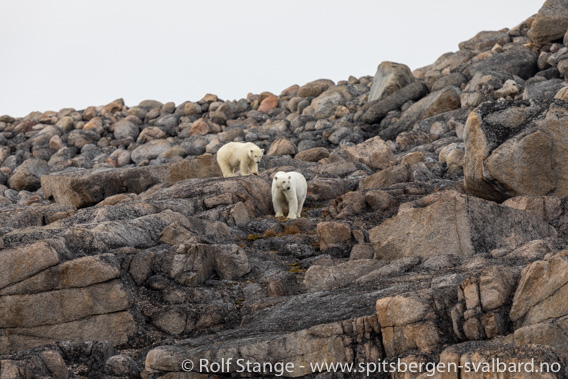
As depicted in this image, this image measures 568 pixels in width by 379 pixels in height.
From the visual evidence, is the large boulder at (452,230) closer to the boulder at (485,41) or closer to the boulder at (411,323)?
the boulder at (411,323)

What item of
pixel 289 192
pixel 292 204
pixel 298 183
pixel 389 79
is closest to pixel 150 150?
pixel 389 79

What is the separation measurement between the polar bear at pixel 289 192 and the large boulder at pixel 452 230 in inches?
277

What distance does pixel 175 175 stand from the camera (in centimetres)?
3375

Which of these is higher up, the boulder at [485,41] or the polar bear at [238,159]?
the boulder at [485,41]

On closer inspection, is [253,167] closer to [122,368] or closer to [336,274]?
[336,274]

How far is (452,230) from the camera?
55.7 feet

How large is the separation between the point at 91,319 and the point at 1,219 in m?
8.14

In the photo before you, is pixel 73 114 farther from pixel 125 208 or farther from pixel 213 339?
pixel 213 339

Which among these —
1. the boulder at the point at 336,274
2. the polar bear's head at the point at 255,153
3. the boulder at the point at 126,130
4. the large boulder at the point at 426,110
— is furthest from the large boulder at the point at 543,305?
the boulder at the point at 126,130

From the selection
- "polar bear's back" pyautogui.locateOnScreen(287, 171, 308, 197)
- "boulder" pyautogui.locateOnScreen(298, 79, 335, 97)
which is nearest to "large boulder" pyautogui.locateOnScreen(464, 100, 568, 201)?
"polar bear's back" pyautogui.locateOnScreen(287, 171, 308, 197)

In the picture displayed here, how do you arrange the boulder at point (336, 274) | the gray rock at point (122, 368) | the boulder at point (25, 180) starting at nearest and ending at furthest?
the gray rock at point (122, 368) → the boulder at point (336, 274) → the boulder at point (25, 180)

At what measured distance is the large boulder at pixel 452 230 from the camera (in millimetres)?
16875

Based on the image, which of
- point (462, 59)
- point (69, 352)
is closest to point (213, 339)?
point (69, 352)

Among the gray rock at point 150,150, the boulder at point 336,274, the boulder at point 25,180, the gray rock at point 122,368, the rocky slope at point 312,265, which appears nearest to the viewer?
the rocky slope at point 312,265
